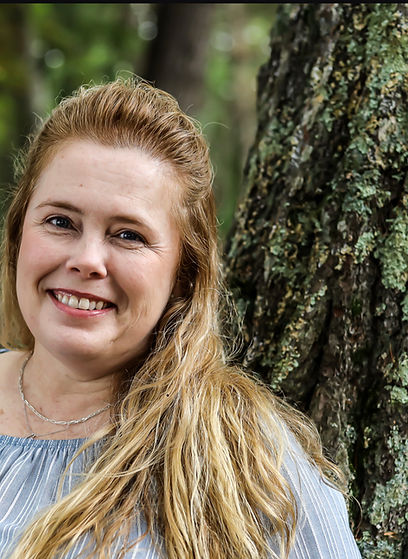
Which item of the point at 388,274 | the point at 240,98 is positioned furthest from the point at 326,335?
the point at 240,98

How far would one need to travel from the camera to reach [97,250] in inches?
64.4

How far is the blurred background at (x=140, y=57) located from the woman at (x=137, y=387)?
248cm

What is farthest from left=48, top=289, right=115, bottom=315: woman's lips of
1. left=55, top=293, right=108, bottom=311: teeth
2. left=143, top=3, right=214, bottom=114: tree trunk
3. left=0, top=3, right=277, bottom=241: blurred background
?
left=143, top=3, right=214, bottom=114: tree trunk

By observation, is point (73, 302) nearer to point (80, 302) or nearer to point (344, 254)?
point (80, 302)

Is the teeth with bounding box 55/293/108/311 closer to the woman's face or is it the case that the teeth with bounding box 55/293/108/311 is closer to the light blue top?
the woman's face

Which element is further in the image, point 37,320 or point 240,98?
point 240,98

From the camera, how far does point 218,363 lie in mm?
1850

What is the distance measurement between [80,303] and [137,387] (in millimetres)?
274

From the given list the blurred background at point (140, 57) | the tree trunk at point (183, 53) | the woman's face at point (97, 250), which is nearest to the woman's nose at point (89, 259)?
the woman's face at point (97, 250)

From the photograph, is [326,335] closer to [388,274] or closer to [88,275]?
[388,274]

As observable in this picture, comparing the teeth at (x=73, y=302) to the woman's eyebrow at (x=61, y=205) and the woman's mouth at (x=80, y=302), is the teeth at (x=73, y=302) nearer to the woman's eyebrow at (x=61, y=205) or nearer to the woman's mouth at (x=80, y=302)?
the woman's mouth at (x=80, y=302)

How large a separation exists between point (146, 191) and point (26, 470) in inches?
30.0

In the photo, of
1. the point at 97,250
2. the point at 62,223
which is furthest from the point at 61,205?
the point at 97,250

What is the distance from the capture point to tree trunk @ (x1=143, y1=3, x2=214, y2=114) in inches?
213
